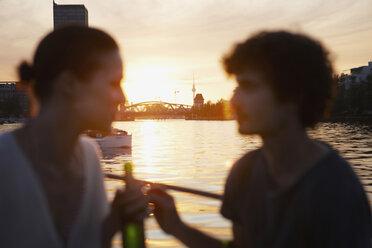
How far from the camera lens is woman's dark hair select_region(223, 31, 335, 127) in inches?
67.4

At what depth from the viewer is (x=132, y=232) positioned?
1.86 meters

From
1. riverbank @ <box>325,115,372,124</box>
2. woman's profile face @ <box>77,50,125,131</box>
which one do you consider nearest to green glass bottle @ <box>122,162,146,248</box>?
woman's profile face @ <box>77,50,125,131</box>

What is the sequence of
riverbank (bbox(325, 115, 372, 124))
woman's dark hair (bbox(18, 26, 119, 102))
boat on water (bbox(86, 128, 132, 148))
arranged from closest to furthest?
woman's dark hair (bbox(18, 26, 119, 102))
boat on water (bbox(86, 128, 132, 148))
riverbank (bbox(325, 115, 372, 124))

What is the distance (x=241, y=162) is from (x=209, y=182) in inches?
607

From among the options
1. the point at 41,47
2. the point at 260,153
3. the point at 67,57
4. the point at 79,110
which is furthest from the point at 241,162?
the point at 41,47

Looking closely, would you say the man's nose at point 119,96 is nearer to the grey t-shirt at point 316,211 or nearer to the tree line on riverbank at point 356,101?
the grey t-shirt at point 316,211

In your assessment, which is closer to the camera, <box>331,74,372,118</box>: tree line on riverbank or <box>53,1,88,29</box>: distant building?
<box>331,74,372,118</box>: tree line on riverbank

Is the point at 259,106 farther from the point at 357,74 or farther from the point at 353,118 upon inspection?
the point at 357,74

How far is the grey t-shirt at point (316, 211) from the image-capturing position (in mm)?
1445

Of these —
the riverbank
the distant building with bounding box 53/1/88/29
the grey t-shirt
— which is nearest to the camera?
the grey t-shirt

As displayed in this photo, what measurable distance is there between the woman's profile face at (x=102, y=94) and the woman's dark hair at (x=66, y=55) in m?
0.04

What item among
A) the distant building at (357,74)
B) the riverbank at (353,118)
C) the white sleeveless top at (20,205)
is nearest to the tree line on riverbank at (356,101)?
the riverbank at (353,118)

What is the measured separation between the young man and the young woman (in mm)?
561

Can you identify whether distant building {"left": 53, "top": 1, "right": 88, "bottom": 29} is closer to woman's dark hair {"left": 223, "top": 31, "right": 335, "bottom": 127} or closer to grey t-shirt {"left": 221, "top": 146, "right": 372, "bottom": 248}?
woman's dark hair {"left": 223, "top": 31, "right": 335, "bottom": 127}
